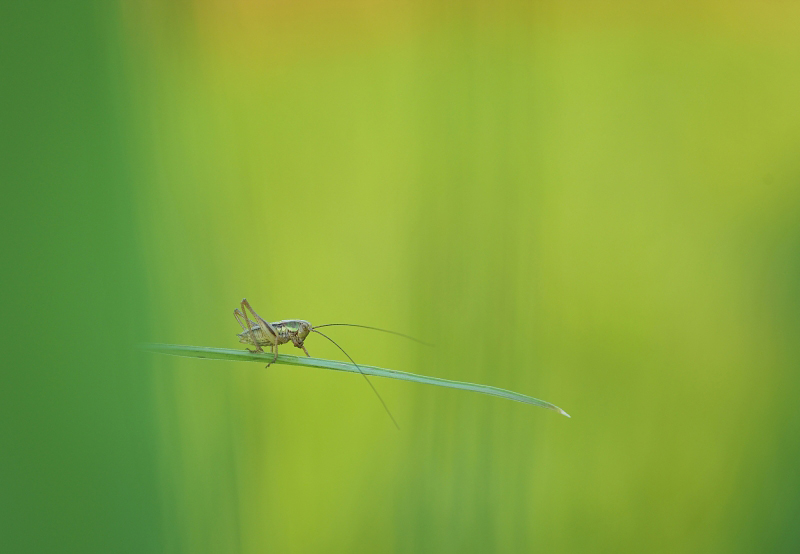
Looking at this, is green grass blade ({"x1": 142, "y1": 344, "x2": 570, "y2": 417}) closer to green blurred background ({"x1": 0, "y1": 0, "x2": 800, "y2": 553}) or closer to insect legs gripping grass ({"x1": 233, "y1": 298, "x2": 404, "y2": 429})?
green blurred background ({"x1": 0, "y1": 0, "x2": 800, "y2": 553})

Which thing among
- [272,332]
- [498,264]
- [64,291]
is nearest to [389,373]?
[498,264]

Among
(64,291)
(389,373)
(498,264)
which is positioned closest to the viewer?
(64,291)

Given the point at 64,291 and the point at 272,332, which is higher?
the point at 64,291

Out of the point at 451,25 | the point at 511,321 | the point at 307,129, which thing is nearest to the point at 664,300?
the point at 511,321

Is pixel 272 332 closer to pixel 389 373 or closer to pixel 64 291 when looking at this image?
pixel 389 373

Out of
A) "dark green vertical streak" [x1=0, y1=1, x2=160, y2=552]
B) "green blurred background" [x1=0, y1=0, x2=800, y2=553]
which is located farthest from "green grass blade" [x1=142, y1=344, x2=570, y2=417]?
"dark green vertical streak" [x1=0, y1=1, x2=160, y2=552]

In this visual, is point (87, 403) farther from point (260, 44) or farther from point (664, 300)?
point (664, 300)
